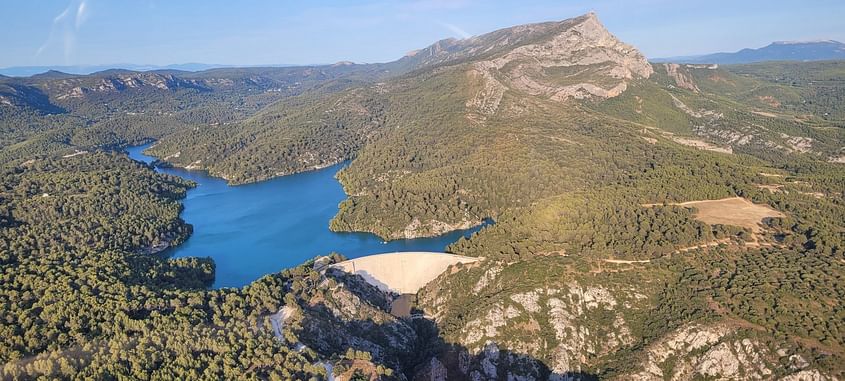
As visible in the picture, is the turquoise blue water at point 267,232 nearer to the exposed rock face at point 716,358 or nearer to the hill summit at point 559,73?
the exposed rock face at point 716,358

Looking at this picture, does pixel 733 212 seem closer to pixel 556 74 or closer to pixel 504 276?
pixel 504 276

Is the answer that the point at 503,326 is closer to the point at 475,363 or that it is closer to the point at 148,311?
the point at 475,363

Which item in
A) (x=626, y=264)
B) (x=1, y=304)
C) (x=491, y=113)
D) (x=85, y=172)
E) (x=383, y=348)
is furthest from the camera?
(x=491, y=113)

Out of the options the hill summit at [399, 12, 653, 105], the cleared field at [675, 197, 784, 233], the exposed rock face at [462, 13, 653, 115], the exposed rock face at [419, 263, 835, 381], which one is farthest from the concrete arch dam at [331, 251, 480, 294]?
the hill summit at [399, 12, 653, 105]

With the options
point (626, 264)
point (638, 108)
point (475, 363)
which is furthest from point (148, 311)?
point (638, 108)

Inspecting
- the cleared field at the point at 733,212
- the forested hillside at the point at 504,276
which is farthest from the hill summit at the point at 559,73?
the cleared field at the point at 733,212

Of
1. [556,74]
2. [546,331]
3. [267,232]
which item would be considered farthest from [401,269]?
[556,74]

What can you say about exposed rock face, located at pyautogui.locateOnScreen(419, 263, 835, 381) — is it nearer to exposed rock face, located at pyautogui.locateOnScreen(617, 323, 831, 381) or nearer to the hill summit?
exposed rock face, located at pyautogui.locateOnScreen(617, 323, 831, 381)
